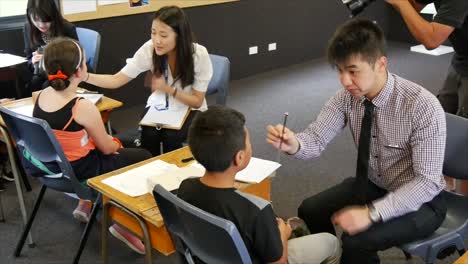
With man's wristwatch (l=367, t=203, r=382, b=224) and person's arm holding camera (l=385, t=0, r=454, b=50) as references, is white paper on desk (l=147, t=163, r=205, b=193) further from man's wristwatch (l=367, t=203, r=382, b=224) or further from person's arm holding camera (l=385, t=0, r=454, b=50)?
person's arm holding camera (l=385, t=0, r=454, b=50)

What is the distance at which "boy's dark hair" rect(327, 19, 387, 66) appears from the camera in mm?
1634

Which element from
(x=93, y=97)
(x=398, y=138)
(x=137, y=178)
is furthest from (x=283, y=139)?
(x=93, y=97)

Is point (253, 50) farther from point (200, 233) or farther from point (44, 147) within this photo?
point (200, 233)

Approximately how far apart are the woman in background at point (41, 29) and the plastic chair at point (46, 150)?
120 centimetres

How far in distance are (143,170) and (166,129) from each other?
772 mm

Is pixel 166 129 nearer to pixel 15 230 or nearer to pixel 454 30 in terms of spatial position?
pixel 15 230

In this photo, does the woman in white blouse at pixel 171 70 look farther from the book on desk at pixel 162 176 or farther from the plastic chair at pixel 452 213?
the plastic chair at pixel 452 213

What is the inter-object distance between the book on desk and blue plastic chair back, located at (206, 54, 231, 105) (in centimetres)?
91

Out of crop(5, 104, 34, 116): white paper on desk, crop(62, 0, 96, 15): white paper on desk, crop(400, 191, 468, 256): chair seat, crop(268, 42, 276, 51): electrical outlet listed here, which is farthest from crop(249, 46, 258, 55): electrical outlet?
crop(400, 191, 468, 256): chair seat

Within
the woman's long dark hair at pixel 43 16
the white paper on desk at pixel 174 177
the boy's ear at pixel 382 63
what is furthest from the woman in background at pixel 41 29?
the boy's ear at pixel 382 63

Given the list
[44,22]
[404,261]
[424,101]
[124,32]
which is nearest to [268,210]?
[424,101]

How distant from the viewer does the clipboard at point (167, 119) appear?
2697 millimetres

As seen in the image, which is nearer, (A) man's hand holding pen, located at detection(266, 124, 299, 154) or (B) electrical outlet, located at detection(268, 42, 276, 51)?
(A) man's hand holding pen, located at detection(266, 124, 299, 154)

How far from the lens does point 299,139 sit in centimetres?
196
